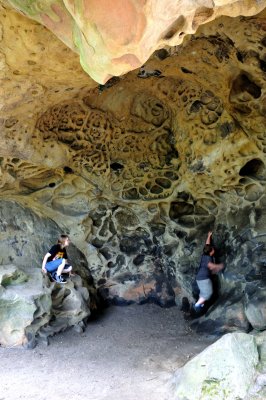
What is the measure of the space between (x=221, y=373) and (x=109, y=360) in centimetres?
159

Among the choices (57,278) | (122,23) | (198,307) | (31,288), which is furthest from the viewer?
(198,307)

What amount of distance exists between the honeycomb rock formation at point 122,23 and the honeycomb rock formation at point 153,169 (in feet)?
4.43

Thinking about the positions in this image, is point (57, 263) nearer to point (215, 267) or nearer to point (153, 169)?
point (153, 169)

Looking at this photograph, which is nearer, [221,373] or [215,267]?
[221,373]

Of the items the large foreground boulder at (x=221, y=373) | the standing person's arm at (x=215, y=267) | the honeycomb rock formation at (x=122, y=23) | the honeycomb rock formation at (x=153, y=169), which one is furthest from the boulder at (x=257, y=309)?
the honeycomb rock formation at (x=122, y=23)

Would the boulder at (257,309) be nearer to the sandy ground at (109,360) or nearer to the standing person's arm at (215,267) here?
the sandy ground at (109,360)

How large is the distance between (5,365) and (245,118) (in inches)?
136

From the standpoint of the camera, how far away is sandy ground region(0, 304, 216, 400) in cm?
396

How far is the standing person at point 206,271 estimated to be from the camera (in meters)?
5.72

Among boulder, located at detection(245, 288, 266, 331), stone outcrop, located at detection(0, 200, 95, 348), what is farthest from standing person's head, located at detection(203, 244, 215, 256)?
stone outcrop, located at detection(0, 200, 95, 348)

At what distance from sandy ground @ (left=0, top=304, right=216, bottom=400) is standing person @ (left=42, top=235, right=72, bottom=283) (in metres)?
0.65

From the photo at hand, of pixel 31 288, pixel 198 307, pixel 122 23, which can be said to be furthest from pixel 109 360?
pixel 122 23

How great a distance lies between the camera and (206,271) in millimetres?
5723

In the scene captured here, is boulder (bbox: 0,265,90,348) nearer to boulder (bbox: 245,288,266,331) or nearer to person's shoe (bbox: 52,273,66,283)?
person's shoe (bbox: 52,273,66,283)
